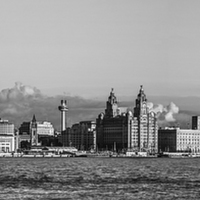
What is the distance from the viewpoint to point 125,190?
7638 cm

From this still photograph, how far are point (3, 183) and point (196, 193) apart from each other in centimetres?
2291

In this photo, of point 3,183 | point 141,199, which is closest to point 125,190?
point 141,199

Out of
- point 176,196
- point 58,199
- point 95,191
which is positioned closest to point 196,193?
point 176,196

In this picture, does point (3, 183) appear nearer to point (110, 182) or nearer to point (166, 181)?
point (110, 182)

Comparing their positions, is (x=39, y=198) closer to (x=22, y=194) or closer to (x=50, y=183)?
(x=22, y=194)

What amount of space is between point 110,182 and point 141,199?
21.2 m

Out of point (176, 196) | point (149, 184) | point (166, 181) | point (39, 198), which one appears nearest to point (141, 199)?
point (176, 196)

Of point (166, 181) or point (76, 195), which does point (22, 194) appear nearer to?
point (76, 195)

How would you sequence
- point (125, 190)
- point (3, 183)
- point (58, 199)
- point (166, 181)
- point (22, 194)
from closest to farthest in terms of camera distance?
1. point (58, 199)
2. point (22, 194)
3. point (125, 190)
4. point (3, 183)
5. point (166, 181)

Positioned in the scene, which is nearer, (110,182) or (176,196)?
(176,196)

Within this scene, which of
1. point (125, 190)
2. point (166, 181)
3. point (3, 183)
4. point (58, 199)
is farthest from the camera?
point (166, 181)

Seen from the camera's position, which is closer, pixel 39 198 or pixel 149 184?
pixel 39 198

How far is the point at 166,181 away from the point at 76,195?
80.2ft

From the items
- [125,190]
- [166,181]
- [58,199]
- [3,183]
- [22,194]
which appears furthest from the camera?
[166,181]
